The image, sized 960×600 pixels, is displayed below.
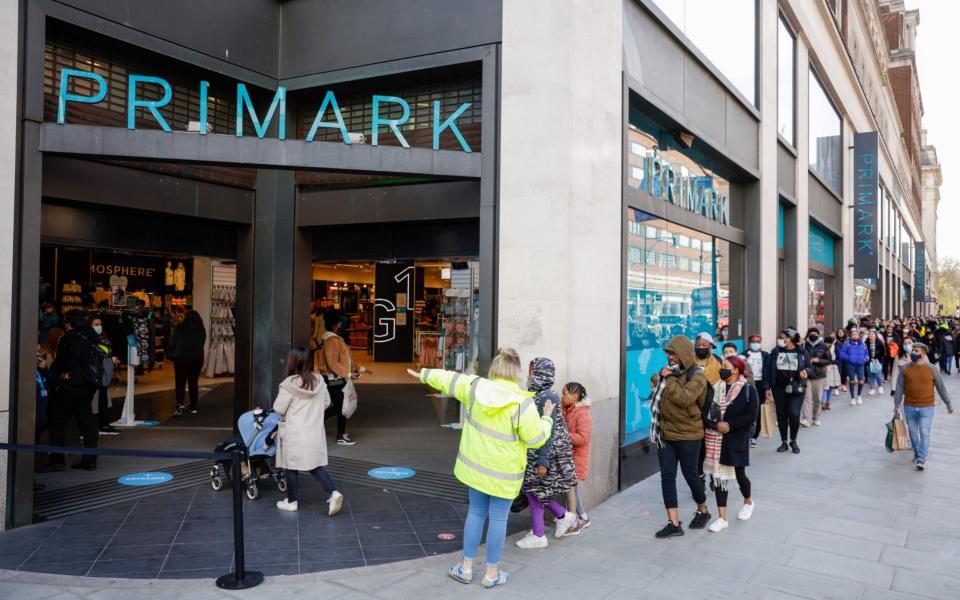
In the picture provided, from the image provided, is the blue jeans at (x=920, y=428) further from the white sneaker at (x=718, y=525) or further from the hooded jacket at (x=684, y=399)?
the hooded jacket at (x=684, y=399)

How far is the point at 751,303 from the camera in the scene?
14.3 meters

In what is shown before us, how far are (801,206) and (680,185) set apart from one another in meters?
8.37

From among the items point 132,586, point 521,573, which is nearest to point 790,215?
point 521,573

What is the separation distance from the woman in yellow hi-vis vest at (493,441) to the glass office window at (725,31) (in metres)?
7.38

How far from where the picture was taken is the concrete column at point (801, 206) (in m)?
17.4

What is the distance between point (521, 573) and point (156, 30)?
7612 mm

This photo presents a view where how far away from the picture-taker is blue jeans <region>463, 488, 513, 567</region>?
16.5ft

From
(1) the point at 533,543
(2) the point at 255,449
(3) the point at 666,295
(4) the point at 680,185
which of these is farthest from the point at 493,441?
(4) the point at 680,185

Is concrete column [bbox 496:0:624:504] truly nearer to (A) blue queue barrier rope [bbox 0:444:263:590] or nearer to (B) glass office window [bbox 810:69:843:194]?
(A) blue queue barrier rope [bbox 0:444:263:590]

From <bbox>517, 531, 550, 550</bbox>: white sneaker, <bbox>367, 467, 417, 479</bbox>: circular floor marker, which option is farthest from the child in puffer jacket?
<bbox>367, 467, 417, 479</bbox>: circular floor marker

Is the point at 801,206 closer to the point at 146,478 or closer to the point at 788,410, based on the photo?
the point at 788,410

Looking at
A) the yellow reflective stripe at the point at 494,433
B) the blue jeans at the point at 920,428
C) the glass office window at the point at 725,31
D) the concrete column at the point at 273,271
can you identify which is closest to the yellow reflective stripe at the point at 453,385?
the yellow reflective stripe at the point at 494,433

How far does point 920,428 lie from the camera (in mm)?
9492

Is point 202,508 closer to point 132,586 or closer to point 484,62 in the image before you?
point 132,586
